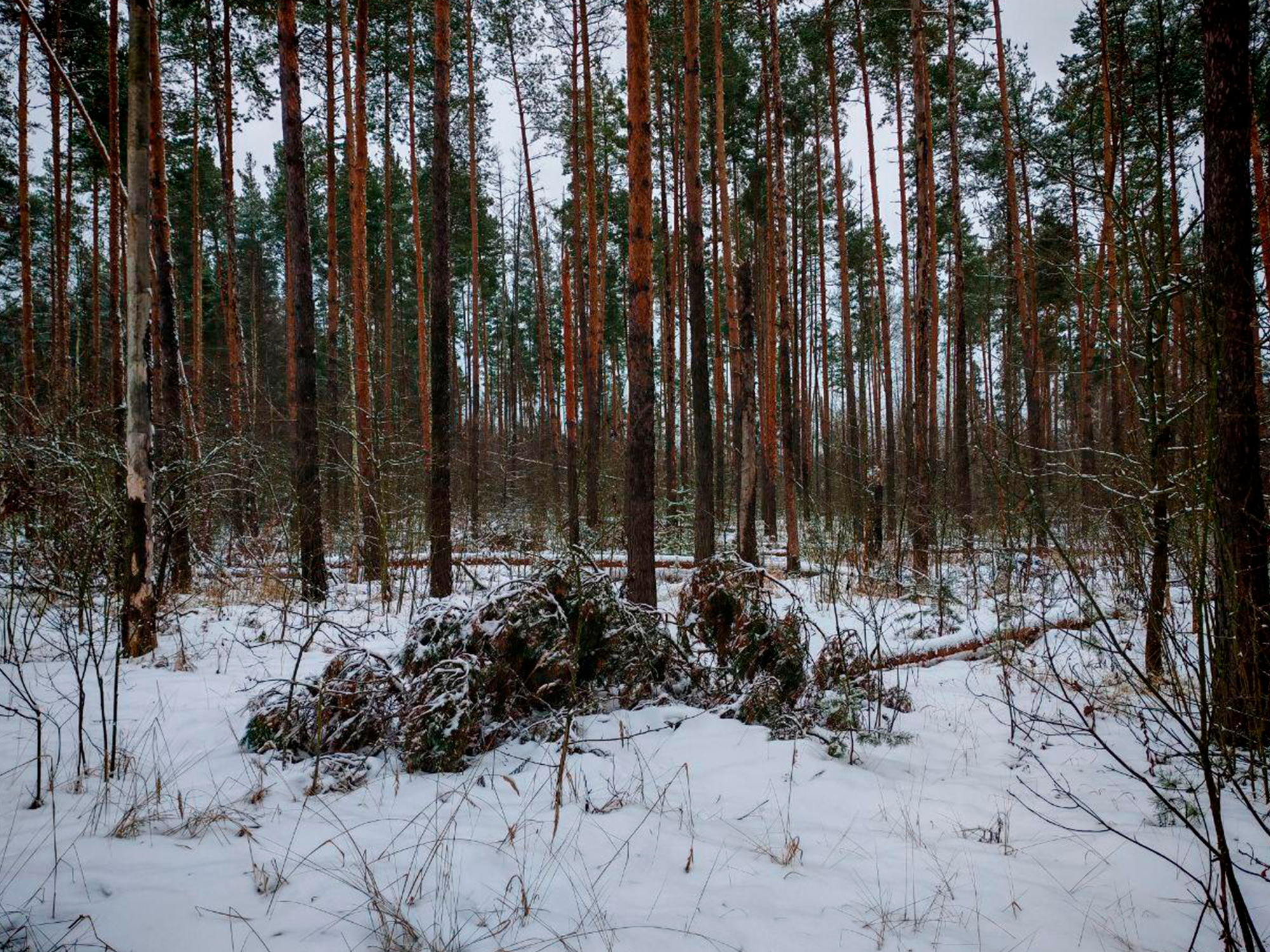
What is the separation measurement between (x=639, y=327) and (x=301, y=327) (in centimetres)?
468

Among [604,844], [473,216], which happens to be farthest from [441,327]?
[473,216]

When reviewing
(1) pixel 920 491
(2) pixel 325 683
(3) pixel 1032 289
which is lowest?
(2) pixel 325 683

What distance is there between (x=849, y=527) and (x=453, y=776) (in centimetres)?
1169

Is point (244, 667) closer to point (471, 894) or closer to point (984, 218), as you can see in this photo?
point (471, 894)

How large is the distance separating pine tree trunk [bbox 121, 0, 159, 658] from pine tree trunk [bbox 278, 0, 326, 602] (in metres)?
2.80

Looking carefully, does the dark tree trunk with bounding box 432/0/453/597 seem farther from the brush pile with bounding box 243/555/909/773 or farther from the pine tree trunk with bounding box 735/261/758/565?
the pine tree trunk with bounding box 735/261/758/565

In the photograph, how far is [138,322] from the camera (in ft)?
13.4

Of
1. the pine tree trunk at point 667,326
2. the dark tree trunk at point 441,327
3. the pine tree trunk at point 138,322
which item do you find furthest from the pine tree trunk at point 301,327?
the pine tree trunk at point 667,326

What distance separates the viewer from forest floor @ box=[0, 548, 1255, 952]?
1.84 metres

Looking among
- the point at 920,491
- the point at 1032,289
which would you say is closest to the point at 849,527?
the point at 920,491

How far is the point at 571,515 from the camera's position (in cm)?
1139

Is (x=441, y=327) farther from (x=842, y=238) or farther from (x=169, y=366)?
(x=842, y=238)

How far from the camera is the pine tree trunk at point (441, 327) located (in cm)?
695

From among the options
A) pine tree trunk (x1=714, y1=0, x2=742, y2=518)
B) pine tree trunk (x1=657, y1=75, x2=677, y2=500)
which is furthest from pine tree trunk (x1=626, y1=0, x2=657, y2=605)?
pine tree trunk (x1=657, y1=75, x2=677, y2=500)
